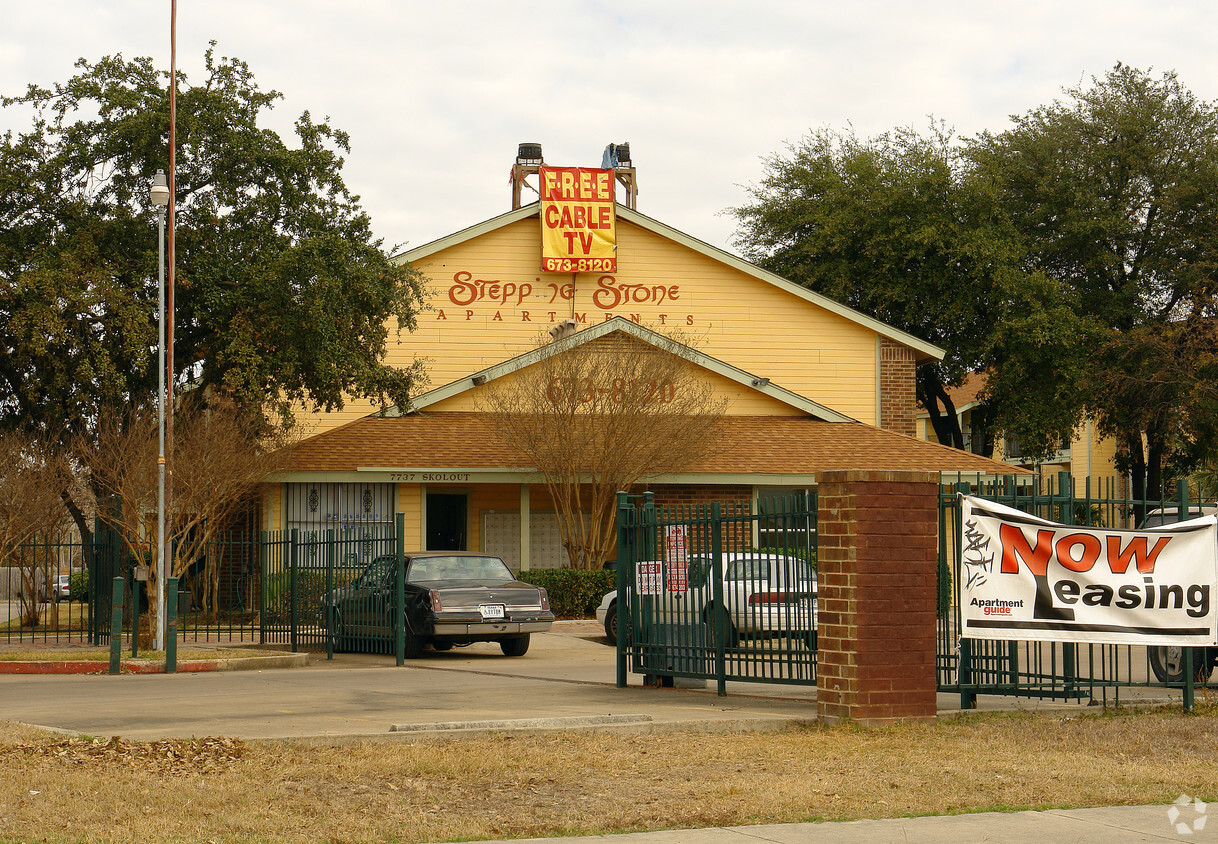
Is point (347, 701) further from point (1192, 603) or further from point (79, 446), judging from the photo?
point (79, 446)

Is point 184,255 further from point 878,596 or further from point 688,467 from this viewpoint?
point 878,596

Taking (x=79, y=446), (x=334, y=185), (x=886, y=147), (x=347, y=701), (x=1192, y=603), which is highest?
(x=886, y=147)

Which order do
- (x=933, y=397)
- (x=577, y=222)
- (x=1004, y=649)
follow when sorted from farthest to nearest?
(x=933, y=397) < (x=577, y=222) < (x=1004, y=649)

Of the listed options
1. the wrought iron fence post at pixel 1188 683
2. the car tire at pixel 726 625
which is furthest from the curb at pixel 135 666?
the wrought iron fence post at pixel 1188 683

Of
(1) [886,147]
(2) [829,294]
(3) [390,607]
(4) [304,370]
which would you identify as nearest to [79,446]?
(4) [304,370]

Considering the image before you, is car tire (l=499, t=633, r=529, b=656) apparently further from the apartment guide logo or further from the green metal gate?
the apartment guide logo

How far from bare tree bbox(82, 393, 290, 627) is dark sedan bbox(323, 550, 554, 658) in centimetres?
338

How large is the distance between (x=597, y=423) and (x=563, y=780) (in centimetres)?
1763

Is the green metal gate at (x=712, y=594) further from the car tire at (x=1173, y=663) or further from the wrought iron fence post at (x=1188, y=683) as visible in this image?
the car tire at (x=1173, y=663)

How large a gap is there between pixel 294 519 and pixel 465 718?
16566 millimetres

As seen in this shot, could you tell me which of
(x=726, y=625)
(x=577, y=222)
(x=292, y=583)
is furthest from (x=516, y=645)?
(x=577, y=222)

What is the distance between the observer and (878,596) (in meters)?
10.3

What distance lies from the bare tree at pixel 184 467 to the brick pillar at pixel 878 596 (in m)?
12.9

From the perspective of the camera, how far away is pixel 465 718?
1103 cm
